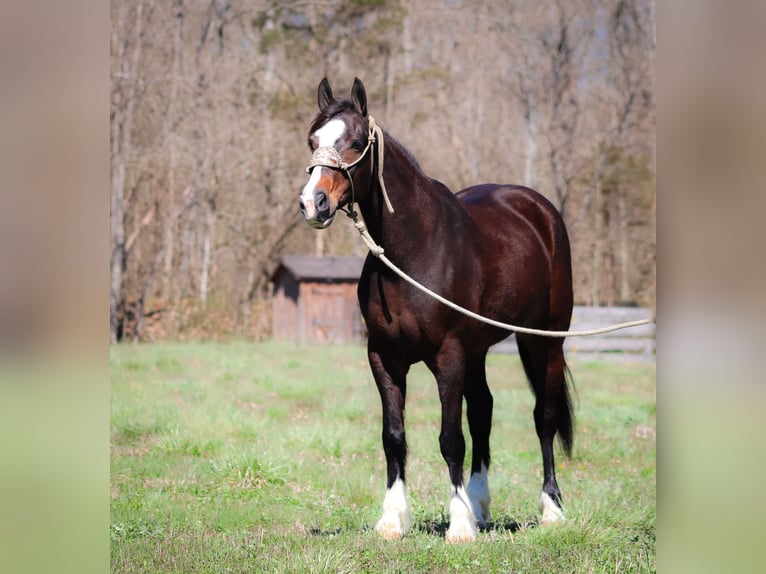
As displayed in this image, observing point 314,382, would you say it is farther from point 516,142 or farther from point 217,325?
point 516,142

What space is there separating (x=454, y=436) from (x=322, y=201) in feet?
5.49

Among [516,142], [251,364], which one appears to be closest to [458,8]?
[516,142]

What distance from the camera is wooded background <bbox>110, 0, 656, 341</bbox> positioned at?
28188 mm

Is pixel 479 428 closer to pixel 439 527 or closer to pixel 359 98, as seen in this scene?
pixel 439 527

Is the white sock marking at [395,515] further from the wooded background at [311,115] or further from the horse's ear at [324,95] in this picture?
the wooded background at [311,115]

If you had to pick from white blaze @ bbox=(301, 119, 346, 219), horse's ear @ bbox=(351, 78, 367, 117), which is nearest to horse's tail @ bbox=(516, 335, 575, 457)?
horse's ear @ bbox=(351, 78, 367, 117)

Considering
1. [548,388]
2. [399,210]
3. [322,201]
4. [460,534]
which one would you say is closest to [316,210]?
[322,201]

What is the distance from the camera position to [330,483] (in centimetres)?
653

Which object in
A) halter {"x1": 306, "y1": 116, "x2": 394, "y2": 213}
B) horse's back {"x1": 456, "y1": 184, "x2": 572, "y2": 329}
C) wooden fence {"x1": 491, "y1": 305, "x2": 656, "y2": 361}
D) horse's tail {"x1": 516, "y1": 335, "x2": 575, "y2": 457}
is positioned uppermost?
halter {"x1": 306, "y1": 116, "x2": 394, "y2": 213}

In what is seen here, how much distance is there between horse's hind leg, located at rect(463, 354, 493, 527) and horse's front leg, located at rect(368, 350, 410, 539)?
2.96ft

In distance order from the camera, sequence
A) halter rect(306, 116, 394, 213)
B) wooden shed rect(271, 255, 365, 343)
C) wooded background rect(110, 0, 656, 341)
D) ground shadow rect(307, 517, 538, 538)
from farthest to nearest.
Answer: wooden shed rect(271, 255, 365, 343) → wooded background rect(110, 0, 656, 341) → ground shadow rect(307, 517, 538, 538) → halter rect(306, 116, 394, 213)

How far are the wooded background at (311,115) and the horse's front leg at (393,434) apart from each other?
2298 cm

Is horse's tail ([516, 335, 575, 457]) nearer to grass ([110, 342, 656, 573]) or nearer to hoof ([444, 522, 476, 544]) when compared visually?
grass ([110, 342, 656, 573])
